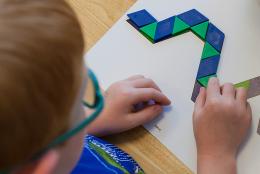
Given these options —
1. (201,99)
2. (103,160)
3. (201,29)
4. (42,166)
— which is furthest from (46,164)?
(201,29)

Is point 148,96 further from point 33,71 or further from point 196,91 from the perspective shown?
point 33,71

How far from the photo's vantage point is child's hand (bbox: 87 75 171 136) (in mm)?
675

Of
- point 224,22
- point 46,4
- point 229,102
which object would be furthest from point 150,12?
point 46,4

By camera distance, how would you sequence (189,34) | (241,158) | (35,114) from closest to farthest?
(35,114) → (241,158) → (189,34)

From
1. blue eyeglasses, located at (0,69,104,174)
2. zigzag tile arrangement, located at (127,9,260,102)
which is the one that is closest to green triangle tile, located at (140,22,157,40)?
zigzag tile arrangement, located at (127,9,260,102)

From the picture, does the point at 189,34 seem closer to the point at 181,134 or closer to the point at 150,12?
the point at 150,12

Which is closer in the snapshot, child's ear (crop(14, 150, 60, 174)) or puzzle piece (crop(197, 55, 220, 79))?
child's ear (crop(14, 150, 60, 174))

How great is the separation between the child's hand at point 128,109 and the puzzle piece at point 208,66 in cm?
8

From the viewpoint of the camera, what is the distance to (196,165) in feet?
2.13

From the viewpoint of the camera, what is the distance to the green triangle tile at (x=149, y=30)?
760mm

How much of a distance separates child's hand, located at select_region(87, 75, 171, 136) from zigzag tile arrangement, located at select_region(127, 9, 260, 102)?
2.9 inches

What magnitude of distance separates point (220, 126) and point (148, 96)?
123 mm

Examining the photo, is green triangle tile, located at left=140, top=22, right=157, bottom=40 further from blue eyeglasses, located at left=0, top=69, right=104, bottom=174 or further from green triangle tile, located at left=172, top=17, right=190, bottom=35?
blue eyeglasses, located at left=0, top=69, right=104, bottom=174

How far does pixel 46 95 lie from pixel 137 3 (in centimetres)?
52
